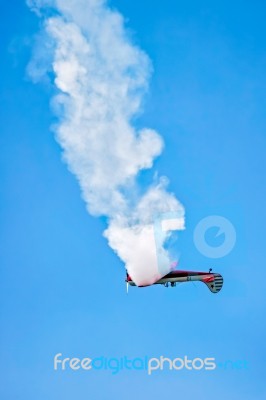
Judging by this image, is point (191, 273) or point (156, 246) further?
point (191, 273)

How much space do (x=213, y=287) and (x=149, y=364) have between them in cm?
633

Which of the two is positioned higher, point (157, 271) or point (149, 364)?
point (157, 271)

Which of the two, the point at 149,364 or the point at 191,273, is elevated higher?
the point at 191,273

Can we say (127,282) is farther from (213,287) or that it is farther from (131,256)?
(213,287)

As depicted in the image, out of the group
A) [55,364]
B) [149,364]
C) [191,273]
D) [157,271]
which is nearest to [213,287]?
[191,273]

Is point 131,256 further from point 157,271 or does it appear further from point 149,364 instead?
point 149,364

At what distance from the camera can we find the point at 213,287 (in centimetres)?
2842

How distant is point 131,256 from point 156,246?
1412 millimetres

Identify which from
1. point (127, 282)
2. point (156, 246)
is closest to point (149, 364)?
point (127, 282)

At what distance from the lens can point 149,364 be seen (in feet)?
81.1

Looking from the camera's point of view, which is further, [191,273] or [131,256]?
[191,273]

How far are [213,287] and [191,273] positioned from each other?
153 cm

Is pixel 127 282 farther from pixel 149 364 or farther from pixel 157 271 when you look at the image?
pixel 149 364

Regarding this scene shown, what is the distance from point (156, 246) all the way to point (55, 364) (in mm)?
8161
